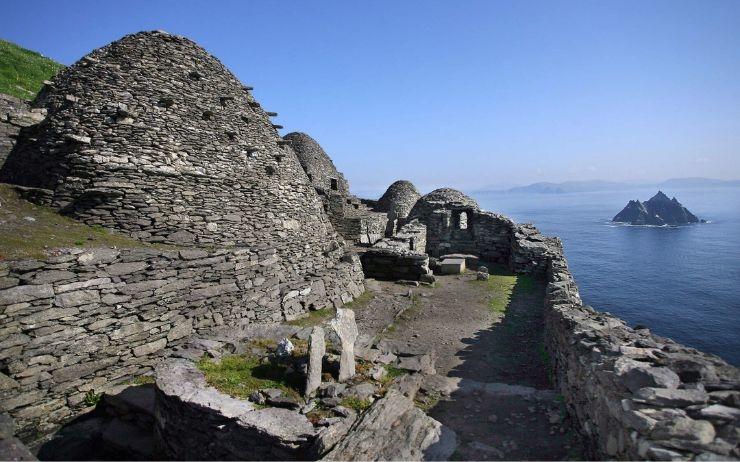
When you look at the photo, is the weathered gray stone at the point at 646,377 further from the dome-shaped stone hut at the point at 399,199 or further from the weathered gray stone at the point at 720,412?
the dome-shaped stone hut at the point at 399,199

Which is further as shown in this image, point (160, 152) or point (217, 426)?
point (160, 152)

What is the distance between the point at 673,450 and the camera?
10.1 feet

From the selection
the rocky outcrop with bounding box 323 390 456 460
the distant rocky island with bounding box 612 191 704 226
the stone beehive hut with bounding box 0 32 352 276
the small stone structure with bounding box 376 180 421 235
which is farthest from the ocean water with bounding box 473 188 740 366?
the stone beehive hut with bounding box 0 32 352 276

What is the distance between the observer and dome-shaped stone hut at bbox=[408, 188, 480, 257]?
22070 mm

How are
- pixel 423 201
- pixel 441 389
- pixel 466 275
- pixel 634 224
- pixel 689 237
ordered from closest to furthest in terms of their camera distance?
pixel 441 389, pixel 466 275, pixel 423 201, pixel 689 237, pixel 634 224

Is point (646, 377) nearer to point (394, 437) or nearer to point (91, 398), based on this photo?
point (394, 437)

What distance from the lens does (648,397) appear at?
11.9 feet

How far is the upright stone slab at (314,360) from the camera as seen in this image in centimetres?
650

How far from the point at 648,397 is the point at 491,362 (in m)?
6.04

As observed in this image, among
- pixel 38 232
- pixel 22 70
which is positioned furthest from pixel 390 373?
pixel 22 70

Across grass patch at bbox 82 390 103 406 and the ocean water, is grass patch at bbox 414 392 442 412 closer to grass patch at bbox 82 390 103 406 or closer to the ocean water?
grass patch at bbox 82 390 103 406

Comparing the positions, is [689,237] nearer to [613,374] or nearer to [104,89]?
[613,374]

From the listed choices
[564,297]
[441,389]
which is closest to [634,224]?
[564,297]

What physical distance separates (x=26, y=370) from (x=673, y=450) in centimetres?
965
